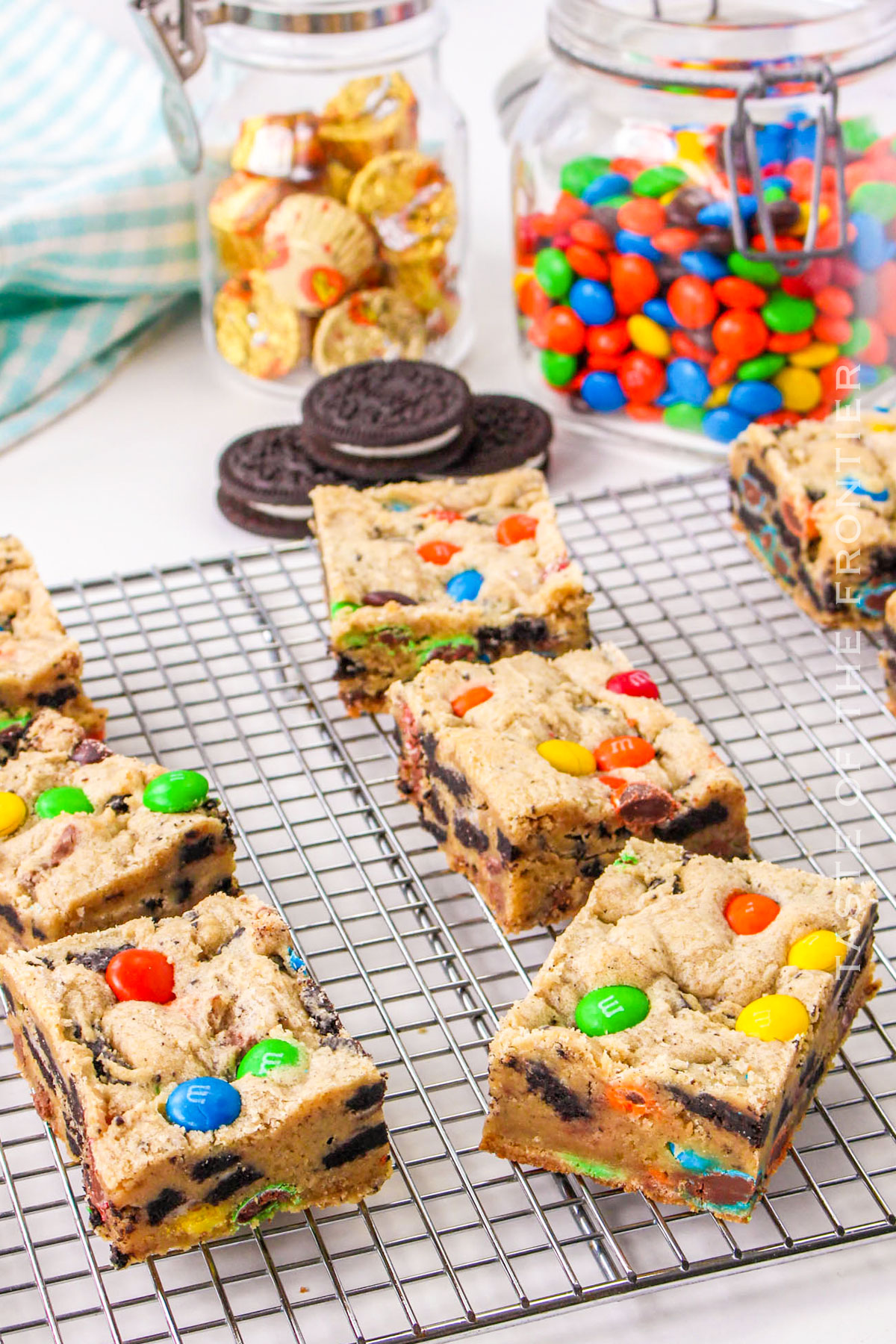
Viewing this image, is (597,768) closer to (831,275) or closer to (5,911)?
(5,911)

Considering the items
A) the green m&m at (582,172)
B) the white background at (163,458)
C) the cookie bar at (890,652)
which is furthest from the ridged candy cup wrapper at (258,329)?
the cookie bar at (890,652)

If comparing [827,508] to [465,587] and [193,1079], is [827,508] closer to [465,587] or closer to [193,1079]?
[465,587]

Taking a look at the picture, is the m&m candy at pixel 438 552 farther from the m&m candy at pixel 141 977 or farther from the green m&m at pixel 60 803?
the m&m candy at pixel 141 977

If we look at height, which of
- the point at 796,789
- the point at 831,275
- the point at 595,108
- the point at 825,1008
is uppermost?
the point at 595,108

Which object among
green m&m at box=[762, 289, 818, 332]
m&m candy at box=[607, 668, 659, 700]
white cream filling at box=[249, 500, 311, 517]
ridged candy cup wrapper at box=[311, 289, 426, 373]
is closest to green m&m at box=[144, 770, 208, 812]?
m&m candy at box=[607, 668, 659, 700]

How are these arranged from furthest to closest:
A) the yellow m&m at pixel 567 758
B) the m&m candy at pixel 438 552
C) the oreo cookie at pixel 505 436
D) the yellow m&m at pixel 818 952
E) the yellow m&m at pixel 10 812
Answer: the oreo cookie at pixel 505 436 → the m&m candy at pixel 438 552 → the yellow m&m at pixel 567 758 → the yellow m&m at pixel 10 812 → the yellow m&m at pixel 818 952

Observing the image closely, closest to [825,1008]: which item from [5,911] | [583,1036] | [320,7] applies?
[583,1036]
